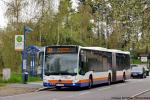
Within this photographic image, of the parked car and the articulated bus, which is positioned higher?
the articulated bus

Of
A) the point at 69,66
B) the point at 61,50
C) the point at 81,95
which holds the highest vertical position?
the point at 61,50

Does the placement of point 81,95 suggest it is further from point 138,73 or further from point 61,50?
point 138,73

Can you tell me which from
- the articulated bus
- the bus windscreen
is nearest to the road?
the articulated bus

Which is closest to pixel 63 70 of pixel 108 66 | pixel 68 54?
pixel 68 54

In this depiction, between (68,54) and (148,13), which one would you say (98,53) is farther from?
(148,13)

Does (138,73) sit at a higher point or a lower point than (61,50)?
lower

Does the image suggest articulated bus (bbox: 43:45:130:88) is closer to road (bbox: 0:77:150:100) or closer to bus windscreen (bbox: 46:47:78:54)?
bus windscreen (bbox: 46:47:78:54)

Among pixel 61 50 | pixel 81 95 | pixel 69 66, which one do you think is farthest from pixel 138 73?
pixel 81 95

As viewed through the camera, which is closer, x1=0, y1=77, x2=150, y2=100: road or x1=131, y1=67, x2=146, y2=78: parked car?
x1=0, y1=77, x2=150, y2=100: road

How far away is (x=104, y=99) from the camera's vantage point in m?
24.3

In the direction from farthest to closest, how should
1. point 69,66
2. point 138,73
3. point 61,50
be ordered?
point 138,73 → point 61,50 → point 69,66

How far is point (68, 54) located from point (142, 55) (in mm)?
60717

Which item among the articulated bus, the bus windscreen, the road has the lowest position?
the road

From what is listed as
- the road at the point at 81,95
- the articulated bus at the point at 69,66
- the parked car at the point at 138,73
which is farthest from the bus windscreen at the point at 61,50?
the parked car at the point at 138,73
